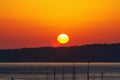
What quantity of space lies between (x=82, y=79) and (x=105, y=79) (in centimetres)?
411

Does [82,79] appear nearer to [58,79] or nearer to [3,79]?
[58,79]

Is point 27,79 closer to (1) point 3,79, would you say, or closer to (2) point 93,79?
(1) point 3,79

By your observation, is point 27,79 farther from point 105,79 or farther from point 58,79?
point 105,79

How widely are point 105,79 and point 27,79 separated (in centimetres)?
1236

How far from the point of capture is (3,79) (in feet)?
302

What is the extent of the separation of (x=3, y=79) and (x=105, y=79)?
1607 cm

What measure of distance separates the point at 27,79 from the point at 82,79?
9.48 metres

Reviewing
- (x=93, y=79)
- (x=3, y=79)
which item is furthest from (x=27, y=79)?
(x=93, y=79)

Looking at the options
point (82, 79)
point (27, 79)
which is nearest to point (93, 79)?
point (82, 79)

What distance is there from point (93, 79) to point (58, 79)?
20.4ft

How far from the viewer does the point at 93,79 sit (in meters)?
94.9

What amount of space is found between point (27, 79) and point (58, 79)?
497 centimetres

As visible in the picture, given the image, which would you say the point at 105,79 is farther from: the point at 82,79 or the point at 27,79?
the point at 27,79

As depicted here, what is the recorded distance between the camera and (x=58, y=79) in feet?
303
